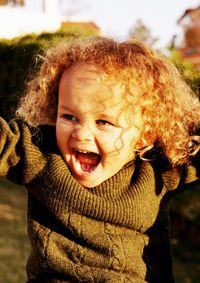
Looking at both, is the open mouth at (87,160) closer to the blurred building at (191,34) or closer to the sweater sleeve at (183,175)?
the sweater sleeve at (183,175)

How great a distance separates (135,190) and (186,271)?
2339 millimetres

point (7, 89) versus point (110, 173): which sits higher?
point (110, 173)

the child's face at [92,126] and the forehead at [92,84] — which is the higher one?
the forehead at [92,84]

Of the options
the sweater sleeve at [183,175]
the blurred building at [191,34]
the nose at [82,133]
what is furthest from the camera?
the blurred building at [191,34]

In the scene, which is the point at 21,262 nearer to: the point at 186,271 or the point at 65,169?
the point at 186,271

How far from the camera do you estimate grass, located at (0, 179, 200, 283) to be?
4.39 metres

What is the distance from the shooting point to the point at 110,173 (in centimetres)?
227

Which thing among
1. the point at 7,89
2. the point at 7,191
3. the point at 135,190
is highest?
the point at 135,190

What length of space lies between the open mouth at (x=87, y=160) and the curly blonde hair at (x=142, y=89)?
0.77 ft

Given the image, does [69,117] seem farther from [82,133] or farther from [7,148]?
[7,148]

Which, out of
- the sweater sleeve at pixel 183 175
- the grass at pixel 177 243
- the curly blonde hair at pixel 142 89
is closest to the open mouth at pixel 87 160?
the curly blonde hair at pixel 142 89

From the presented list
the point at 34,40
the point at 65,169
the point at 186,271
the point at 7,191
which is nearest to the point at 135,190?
the point at 65,169

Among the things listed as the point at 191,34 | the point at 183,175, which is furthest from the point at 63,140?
the point at 191,34

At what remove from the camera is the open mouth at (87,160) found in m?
2.24
